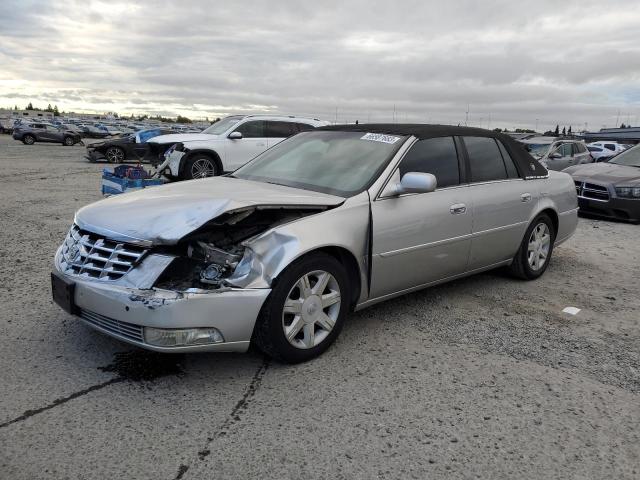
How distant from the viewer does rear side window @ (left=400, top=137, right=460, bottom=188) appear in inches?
171

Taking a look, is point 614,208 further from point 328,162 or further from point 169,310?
point 169,310

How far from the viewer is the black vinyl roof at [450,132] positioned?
4.62 m

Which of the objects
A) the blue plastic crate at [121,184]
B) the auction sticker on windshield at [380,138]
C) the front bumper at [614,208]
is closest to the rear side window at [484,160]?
the auction sticker on windshield at [380,138]

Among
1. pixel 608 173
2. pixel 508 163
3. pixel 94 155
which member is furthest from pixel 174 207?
pixel 94 155

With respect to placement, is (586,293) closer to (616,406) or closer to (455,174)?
(455,174)

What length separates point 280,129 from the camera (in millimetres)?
13312

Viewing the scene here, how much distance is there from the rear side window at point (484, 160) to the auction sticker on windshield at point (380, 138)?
881 millimetres

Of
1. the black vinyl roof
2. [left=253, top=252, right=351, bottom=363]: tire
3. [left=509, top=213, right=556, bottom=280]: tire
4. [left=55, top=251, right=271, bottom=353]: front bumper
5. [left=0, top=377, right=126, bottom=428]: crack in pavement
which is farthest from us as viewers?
[left=509, top=213, right=556, bottom=280]: tire

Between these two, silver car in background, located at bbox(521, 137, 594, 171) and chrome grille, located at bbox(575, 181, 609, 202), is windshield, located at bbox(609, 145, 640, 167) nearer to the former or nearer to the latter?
chrome grille, located at bbox(575, 181, 609, 202)

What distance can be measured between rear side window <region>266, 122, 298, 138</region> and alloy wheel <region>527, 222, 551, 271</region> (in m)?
8.44

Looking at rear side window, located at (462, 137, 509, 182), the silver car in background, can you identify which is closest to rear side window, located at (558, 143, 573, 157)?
the silver car in background

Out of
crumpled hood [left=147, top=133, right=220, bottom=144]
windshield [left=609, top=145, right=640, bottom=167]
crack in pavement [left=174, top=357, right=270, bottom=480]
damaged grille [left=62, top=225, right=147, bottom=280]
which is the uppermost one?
crumpled hood [left=147, top=133, right=220, bottom=144]

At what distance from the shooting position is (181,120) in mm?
149750

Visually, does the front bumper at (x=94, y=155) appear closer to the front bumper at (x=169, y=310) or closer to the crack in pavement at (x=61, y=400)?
the front bumper at (x=169, y=310)
